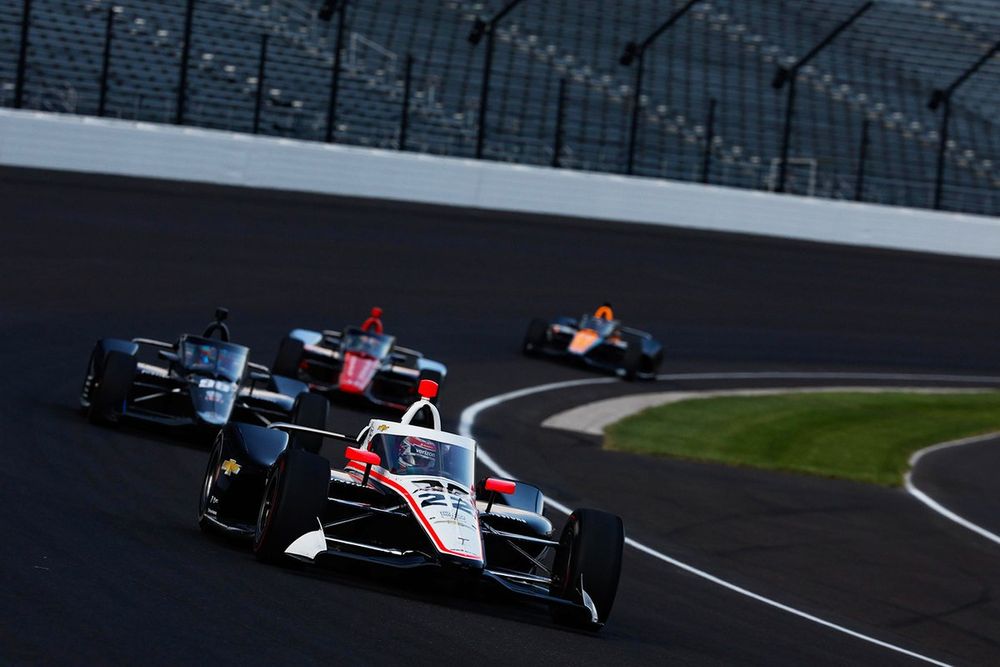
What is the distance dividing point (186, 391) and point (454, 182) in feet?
73.7

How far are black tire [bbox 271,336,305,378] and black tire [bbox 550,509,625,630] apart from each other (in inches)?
394

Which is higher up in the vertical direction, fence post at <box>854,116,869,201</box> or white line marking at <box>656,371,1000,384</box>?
fence post at <box>854,116,869,201</box>

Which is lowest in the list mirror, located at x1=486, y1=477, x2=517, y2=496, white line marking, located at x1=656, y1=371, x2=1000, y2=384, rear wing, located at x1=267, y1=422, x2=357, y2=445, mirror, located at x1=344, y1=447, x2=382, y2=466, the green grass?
the green grass

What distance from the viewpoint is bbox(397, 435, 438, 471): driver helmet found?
33.6ft

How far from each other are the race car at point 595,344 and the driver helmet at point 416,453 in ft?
50.4

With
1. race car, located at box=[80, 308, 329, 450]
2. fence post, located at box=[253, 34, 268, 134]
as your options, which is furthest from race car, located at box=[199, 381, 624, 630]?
fence post, located at box=[253, 34, 268, 134]

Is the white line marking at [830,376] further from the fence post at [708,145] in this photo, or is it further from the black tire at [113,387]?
the black tire at [113,387]

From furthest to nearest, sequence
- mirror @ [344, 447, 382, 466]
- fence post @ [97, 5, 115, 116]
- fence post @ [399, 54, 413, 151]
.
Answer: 1. fence post @ [399, 54, 413, 151]
2. fence post @ [97, 5, 115, 116]
3. mirror @ [344, 447, 382, 466]

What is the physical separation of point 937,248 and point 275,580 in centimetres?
3401

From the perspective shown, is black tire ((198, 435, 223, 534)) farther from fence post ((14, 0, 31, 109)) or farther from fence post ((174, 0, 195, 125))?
fence post ((174, 0, 195, 125))

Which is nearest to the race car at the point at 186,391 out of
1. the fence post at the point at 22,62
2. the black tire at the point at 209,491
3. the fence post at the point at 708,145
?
the black tire at the point at 209,491

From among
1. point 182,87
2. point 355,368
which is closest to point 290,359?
point 355,368

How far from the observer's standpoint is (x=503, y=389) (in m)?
23.0

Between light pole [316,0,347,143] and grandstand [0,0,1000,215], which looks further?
light pole [316,0,347,143]
